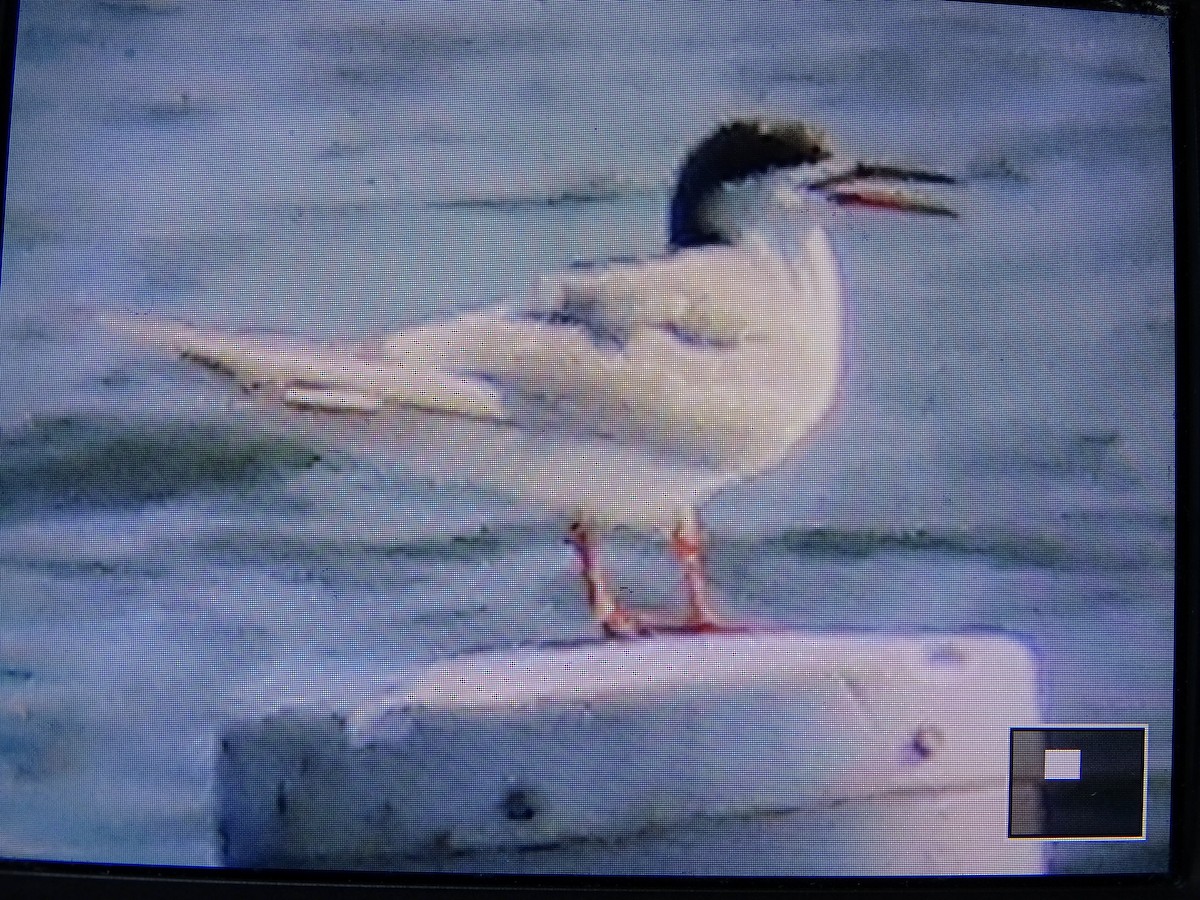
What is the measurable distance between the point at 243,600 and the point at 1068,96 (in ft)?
2.01

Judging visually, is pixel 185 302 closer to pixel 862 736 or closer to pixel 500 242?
pixel 500 242

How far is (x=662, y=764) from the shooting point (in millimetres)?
723

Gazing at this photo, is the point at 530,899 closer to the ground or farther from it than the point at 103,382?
closer to the ground

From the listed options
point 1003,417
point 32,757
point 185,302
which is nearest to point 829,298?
point 1003,417

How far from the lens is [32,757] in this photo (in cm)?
71

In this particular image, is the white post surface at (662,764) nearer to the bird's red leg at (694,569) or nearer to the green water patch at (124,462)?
the bird's red leg at (694,569)

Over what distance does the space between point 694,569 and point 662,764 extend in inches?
4.8

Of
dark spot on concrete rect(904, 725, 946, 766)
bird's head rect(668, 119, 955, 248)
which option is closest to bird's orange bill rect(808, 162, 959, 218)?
bird's head rect(668, 119, 955, 248)

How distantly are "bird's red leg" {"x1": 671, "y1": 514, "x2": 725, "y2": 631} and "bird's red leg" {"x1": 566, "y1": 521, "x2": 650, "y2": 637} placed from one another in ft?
0.12

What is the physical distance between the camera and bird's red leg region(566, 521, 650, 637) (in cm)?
72

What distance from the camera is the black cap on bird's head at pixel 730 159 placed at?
74 centimetres

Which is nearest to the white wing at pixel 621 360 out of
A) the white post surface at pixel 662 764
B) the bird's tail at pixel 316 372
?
the bird's tail at pixel 316 372

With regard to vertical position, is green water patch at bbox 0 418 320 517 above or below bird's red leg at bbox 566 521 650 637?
above

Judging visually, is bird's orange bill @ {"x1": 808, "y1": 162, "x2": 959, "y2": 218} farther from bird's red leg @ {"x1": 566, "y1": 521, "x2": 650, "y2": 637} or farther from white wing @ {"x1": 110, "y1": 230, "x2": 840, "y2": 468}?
bird's red leg @ {"x1": 566, "y1": 521, "x2": 650, "y2": 637}
